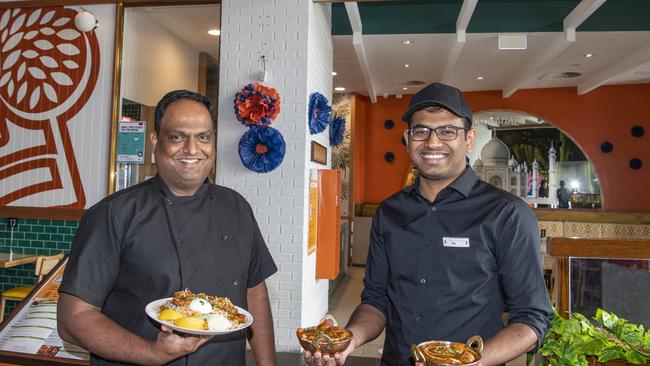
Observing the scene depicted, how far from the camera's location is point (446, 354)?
1.22 m

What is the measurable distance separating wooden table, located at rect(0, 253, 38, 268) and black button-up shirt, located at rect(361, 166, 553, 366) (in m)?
3.95

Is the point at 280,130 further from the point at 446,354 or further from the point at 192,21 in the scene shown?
the point at 446,354

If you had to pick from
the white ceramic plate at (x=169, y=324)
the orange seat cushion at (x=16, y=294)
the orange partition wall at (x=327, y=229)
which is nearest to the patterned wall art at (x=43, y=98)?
the orange seat cushion at (x=16, y=294)

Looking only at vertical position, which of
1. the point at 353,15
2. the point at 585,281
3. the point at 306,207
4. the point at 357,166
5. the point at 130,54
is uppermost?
the point at 353,15

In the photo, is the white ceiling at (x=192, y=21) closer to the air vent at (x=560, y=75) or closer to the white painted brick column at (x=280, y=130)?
the white painted brick column at (x=280, y=130)

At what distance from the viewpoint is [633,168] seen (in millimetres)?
8477

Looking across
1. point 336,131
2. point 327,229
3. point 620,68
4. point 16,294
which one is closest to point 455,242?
point 327,229

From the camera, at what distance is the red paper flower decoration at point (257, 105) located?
161 inches

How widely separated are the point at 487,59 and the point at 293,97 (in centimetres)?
373

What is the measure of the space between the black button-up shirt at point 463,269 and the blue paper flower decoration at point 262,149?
2586 millimetres

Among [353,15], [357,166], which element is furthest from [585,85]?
[353,15]

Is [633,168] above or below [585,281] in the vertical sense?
above

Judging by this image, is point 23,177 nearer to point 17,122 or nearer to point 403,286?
point 17,122

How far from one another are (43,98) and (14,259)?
65.7 inches
